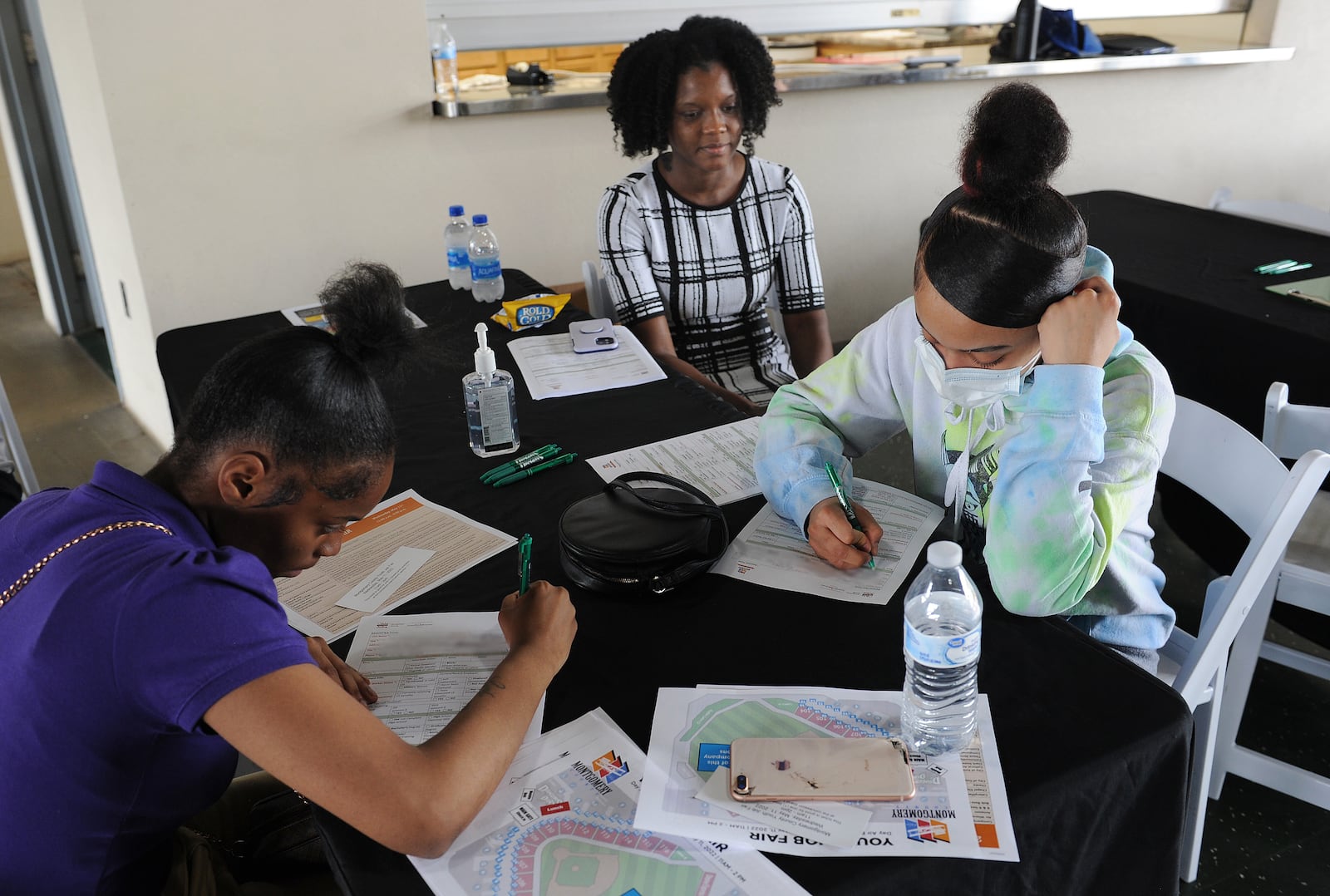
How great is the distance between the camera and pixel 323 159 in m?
3.03

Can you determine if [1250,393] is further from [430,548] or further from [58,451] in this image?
[58,451]

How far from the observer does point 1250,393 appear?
7.93ft

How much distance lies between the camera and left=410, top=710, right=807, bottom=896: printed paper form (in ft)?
2.77

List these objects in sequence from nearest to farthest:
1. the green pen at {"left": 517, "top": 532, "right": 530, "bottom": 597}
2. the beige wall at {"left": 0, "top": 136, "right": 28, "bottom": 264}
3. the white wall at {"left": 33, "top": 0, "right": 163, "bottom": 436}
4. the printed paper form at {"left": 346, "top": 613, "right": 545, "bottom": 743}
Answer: the printed paper form at {"left": 346, "top": 613, "right": 545, "bottom": 743} → the green pen at {"left": 517, "top": 532, "right": 530, "bottom": 597} → the white wall at {"left": 33, "top": 0, "right": 163, "bottom": 436} → the beige wall at {"left": 0, "top": 136, "right": 28, "bottom": 264}

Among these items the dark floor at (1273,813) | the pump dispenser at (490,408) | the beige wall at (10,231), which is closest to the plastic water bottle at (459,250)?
the pump dispenser at (490,408)

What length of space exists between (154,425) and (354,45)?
1472 mm

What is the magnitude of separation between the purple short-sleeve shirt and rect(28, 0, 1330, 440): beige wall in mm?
2230

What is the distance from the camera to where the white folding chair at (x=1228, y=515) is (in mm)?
1278

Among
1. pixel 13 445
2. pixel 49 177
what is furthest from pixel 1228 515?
pixel 49 177

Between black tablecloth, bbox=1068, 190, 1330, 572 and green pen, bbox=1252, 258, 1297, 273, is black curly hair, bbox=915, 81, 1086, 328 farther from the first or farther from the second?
green pen, bbox=1252, 258, 1297, 273

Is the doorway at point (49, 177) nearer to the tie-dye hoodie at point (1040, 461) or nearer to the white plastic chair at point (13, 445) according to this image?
the white plastic chair at point (13, 445)

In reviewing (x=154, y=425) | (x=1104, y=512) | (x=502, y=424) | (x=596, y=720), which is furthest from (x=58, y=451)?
(x=1104, y=512)

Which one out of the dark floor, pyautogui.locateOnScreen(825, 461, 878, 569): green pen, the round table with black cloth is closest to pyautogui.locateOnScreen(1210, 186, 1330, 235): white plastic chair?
the round table with black cloth

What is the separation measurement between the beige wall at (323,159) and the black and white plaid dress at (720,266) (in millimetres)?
1032
